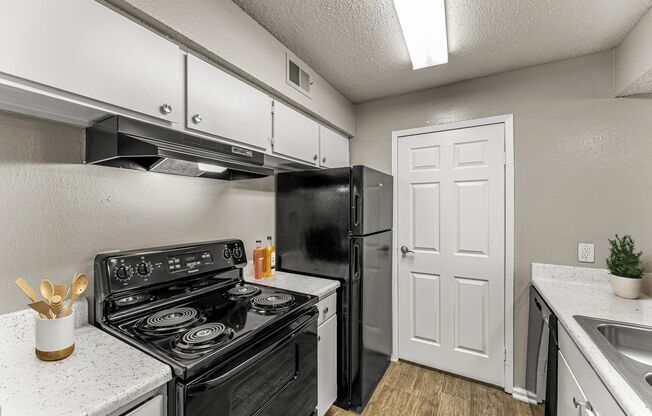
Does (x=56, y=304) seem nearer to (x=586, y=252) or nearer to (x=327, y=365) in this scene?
(x=327, y=365)

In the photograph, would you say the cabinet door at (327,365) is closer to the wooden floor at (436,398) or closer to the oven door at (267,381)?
the oven door at (267,381)

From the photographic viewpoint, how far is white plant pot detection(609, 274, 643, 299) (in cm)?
157

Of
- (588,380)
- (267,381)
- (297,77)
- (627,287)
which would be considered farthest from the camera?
(297,77)

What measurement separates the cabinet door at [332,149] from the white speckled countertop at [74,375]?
173cm

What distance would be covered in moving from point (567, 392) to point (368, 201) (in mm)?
1403

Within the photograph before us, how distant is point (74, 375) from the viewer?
0.81 meters

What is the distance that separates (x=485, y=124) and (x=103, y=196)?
2.55 metres

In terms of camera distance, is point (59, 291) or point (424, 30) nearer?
point (59, 291)

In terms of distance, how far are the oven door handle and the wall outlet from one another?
1.87 m

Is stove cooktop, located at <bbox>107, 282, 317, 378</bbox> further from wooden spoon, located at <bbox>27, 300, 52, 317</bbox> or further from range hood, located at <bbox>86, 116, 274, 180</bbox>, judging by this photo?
range hood, located at <bbox>86, 116, 274, 180</bbox>

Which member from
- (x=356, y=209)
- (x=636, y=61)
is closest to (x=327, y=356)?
(x=356, y=209)

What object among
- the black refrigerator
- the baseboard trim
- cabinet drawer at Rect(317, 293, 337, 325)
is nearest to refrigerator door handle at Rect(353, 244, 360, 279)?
the black refrigerator

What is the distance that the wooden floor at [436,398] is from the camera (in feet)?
6.33

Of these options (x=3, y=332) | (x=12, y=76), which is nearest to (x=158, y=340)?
(x=3, y=332)
